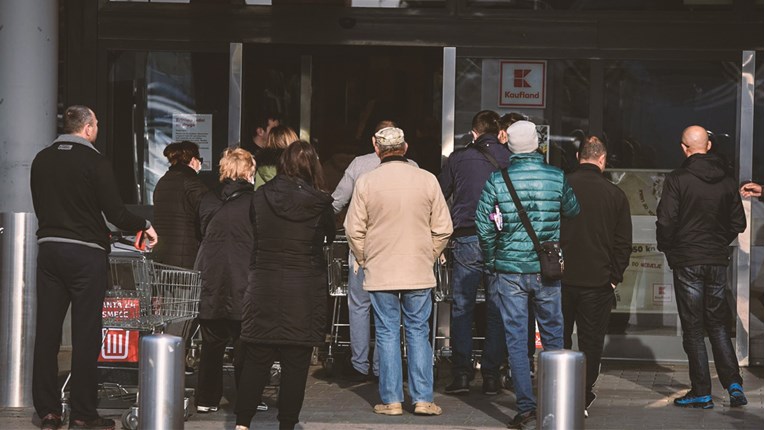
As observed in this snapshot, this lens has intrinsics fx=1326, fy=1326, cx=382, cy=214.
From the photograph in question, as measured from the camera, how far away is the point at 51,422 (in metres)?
8.16

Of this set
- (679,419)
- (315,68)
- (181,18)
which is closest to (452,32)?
(315,68)

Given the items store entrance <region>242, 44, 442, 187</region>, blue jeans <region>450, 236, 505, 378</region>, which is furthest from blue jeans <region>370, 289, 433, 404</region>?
store entrance <region>242, 44, 442, 187</region>

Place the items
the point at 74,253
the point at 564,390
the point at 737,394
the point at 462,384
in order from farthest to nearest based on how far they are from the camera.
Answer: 1. the point at 462,384
2. the point at 737,394
3. the point at 74,253
4. the point at 564,390

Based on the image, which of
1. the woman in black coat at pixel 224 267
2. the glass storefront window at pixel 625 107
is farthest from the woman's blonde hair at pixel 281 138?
the glass storefront window at pixel 625 107

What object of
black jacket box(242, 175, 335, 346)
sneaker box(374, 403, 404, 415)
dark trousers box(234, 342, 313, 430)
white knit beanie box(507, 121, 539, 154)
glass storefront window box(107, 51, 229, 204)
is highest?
glass storefront window box(107, 51, 229, 204)

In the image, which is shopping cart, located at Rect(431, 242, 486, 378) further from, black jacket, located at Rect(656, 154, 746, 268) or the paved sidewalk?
black jacket, located at Rect(656, 154, 746, 268)

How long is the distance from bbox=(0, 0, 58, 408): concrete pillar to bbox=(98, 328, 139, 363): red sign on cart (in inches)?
19.4

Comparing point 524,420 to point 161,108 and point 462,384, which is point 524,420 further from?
point 161,108

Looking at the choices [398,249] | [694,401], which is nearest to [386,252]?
[398,249]

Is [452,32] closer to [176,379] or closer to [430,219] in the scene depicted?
[430,219]

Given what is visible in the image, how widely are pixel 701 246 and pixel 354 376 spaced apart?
116 inches

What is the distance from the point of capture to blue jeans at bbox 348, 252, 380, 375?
1012 centimetres

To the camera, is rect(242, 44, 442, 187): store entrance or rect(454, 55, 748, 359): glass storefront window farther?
rect(242, 44, 442, 187): store entrance

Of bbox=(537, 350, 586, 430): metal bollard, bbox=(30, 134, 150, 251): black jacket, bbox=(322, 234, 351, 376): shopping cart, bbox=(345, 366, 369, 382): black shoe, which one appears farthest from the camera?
bbox=(322, 234, 351, 376): shopping cart
